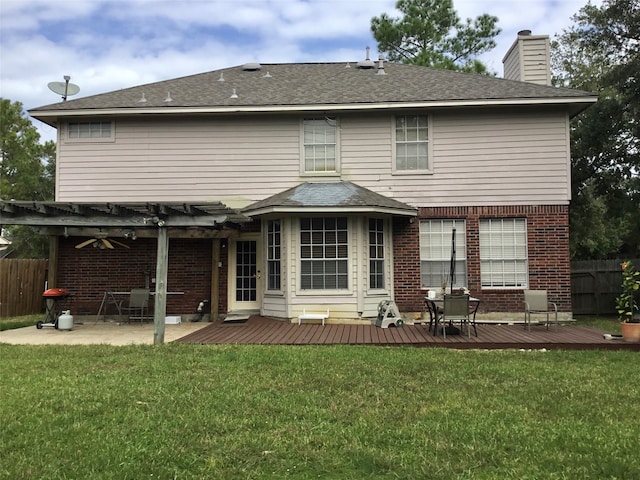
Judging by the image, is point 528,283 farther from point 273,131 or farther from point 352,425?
point 352,425

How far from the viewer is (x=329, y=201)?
10.2 metres

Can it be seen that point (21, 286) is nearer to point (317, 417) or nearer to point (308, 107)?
point (308, 107)

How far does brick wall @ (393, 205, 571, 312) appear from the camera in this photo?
10.8m

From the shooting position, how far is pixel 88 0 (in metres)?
10.6

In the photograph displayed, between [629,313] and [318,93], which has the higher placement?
[318,93]

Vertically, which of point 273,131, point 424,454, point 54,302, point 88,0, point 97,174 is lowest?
point 424,454

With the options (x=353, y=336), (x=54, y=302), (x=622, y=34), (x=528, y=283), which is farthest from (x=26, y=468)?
(x=622, y=34)

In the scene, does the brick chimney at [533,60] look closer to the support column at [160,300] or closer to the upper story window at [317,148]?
the upper story window at [317,148]

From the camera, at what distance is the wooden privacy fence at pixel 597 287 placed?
13.7m

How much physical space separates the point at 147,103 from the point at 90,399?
831 cm

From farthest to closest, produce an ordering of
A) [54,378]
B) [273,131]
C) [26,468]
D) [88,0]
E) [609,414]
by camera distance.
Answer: [273,131] < [88,0] < [54,378] < [609,414] < [26,468]

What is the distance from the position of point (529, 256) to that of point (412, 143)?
3.62m

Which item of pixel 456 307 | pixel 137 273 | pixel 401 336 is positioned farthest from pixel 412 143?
pixel 137 273

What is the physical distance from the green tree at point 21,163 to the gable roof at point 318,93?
56.3 feet
